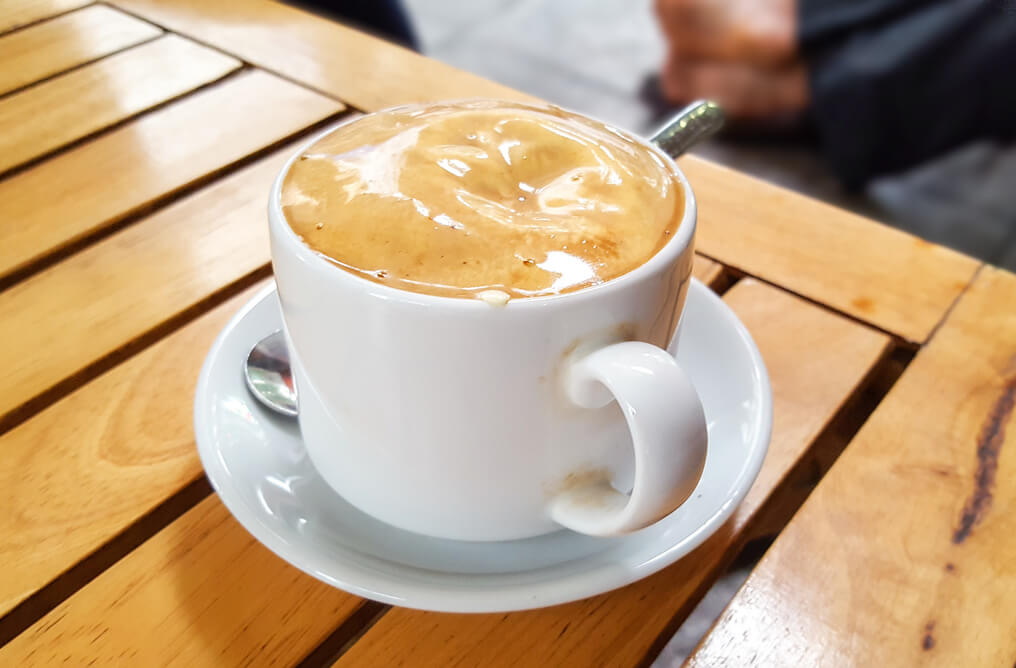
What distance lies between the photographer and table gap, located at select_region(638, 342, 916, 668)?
351mm

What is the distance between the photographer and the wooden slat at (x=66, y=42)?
2.26ft

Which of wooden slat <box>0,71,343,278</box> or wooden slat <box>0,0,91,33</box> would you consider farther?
wooden slat <box>0,0,91,33</box>

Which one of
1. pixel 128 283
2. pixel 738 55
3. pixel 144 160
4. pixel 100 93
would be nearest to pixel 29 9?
pixel 100 93

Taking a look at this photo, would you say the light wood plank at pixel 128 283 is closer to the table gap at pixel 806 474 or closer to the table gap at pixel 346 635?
the table gap at pixel 346 635

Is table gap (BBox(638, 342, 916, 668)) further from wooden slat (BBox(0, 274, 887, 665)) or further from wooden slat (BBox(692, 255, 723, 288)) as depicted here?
wooden slat (BBox(692, 255, 723, 288))

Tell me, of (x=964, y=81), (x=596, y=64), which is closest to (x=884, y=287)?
(x=964, y=81)

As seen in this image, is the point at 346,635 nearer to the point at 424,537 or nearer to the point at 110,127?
the point at 424,537

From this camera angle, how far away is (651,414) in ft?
0.90

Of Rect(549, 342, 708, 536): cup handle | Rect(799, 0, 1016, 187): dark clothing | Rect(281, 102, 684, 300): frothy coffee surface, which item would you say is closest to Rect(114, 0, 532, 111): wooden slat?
Rect(281, 102, 684, 300): frothy coffee surface

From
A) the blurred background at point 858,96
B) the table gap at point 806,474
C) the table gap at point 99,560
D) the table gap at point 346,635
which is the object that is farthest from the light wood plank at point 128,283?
the blurred background at point 858,96

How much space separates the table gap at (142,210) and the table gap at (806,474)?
1.35 feet

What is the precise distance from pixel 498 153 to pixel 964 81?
1.37 meters

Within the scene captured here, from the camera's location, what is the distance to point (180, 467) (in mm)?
390

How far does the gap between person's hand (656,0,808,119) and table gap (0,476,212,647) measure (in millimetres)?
1415
